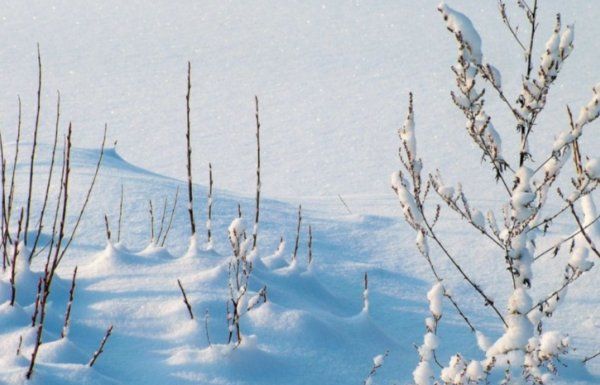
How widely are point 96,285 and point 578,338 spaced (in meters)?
2.37

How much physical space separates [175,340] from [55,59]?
77.4ft

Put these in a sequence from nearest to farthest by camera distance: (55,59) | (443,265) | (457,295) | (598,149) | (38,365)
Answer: (38,365)
(457,295)
(443,265)
(598,149)
(55,59)

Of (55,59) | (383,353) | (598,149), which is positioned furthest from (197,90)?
(383,353)

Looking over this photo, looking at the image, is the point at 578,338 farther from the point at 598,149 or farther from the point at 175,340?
the point at 598,149

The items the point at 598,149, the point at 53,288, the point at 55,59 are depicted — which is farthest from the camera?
the point at 55,59

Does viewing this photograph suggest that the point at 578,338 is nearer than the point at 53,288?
No

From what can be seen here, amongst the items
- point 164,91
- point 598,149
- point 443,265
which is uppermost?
point 164,91

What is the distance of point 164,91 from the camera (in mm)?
19375

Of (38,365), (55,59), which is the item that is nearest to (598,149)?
(38,365)

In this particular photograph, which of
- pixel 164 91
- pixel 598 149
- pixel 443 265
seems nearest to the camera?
pixel 443 265

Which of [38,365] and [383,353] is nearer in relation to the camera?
[38,365]

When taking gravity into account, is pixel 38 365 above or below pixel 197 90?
below

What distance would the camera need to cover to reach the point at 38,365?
6.77ft

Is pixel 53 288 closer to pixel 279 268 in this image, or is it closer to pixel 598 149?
pixel 279 268
